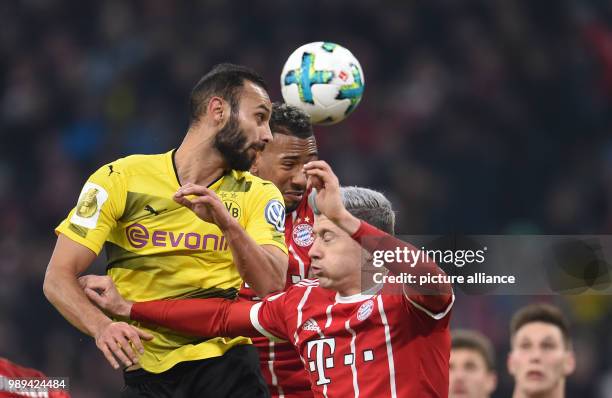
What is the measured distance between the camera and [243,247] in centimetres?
455

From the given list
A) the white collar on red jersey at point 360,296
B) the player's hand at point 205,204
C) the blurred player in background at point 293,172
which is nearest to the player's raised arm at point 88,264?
the player's hand at point 205,204

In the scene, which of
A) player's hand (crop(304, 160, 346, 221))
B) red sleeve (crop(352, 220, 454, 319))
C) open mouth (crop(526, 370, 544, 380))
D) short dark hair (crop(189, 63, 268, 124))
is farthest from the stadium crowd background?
player's hand (crop(304, 160, 346, 221))

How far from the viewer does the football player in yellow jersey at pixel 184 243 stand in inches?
183

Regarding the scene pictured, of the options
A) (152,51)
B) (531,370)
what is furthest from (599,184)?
(531,370)

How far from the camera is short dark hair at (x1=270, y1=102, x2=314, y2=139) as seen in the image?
593cm

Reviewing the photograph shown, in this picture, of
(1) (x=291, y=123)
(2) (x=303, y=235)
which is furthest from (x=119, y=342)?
(1) (x=291, y=123)

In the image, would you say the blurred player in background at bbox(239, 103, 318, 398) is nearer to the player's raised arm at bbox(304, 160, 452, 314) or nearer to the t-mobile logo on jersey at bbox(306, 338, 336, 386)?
the t-mobile logo on jersey at bbox(306, 338, 336, 386)

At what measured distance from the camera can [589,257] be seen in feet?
18.6

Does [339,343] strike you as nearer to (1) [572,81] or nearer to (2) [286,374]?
(2) [286,374]

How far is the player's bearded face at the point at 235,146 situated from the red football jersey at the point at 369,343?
2.04 feet

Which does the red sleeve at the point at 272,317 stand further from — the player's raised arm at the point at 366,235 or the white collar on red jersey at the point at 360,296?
the player's raised arm at the point at 366,235

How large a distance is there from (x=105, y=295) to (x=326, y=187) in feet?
3.68

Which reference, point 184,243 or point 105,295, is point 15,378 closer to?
point 105,295

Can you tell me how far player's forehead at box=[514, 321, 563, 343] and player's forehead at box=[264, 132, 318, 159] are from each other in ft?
4.60
